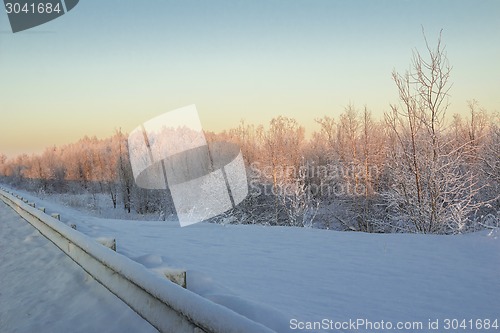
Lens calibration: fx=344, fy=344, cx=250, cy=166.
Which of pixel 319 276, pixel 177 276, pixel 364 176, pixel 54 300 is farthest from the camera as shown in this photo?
pixel 364 176

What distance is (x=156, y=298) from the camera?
2480mm

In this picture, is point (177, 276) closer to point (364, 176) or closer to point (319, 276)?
point (319, 276)

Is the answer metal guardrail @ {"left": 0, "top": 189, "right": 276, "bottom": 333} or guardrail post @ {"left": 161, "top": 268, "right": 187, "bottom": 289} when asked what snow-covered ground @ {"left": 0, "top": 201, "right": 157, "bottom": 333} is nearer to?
metal guardrail @ {"left": 0, "top": 189, "right": 276, "bottom": 333}

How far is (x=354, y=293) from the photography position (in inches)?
150

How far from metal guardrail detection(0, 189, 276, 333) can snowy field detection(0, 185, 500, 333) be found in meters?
0.19

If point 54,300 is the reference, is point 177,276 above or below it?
above

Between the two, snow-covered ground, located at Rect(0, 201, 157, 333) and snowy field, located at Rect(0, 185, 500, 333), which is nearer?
snow-covered ground, located at Rect(0, 201, 157, 333)

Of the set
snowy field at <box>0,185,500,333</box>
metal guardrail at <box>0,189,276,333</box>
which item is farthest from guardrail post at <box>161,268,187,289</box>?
snowy field at <box>0,185,500,333</box>

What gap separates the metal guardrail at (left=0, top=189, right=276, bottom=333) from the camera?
1.81m

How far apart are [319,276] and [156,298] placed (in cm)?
256

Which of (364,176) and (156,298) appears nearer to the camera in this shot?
(156,298)

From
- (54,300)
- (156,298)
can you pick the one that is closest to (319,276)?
(156,298)

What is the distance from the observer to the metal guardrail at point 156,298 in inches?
71.2

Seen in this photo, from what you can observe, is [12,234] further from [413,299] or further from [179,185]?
[179,185]
